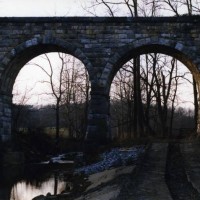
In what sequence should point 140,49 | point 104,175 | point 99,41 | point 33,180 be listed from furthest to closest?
1. point 140,49
2. point 99,41
3. point 33,180
4. point 104,175

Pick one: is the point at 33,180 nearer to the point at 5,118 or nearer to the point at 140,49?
the point at 5,118

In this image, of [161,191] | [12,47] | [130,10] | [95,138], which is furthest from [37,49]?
[161,191]

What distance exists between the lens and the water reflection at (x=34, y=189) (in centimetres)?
1096

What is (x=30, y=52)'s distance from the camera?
707 inches

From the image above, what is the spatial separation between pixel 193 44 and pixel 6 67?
7.93 m

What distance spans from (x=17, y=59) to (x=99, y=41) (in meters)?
3.66

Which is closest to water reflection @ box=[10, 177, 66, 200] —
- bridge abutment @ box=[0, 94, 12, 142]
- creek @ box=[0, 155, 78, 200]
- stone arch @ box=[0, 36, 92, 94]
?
creek @ box=[0, 155, 78, 200]

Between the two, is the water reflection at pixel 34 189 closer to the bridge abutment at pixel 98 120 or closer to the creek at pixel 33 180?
the creek at pixel 33 180

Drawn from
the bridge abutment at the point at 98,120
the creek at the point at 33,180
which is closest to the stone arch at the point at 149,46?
the bridge abutment at the point at 98,120

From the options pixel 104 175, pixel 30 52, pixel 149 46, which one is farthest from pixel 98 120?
pixel 104 175

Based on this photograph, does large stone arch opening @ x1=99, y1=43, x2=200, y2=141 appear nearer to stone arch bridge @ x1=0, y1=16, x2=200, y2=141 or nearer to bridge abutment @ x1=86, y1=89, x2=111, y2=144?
stone arch bridge @ x1=0, y1=16, x2=200, y2=141

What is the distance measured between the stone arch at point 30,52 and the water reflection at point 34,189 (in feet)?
18.6

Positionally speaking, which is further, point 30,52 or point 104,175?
point 30,52

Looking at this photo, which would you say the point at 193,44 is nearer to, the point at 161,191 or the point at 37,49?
the point at 37,49
